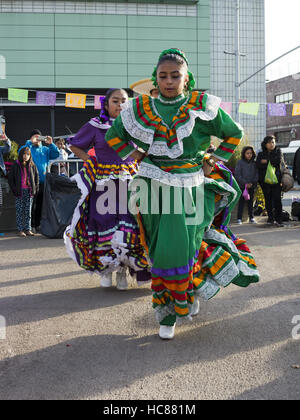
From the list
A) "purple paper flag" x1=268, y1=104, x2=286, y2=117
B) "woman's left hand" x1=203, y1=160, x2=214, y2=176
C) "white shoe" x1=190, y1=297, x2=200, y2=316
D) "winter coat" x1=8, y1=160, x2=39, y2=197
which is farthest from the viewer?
"purple paper flag" x1=268, y1=104, x2=286, y2=117

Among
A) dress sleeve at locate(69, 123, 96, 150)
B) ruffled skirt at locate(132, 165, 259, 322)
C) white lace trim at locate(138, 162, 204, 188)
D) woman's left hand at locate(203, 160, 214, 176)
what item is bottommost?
ruffled skirt at locate(132, 165, 259, 322)

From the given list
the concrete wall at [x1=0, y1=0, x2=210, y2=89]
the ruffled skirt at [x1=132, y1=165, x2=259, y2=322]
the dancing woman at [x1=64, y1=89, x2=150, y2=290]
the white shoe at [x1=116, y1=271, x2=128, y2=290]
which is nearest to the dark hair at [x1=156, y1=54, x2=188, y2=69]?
the ruffled skirt at [x1=132, y1=165, x2=259, y2=322]

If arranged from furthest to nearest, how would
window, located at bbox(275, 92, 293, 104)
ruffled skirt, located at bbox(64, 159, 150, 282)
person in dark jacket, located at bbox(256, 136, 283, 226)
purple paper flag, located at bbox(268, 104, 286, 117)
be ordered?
1. window, located at bbox(275, 92, 293, 104)
2. purple paper flag, located at bbox(268, 104, 286, 117)
3. person in dark jacket, located at bbox(256, 136, 283, 226)
4. ruffled skirt, located at bbox(64, 159, 150, 282)

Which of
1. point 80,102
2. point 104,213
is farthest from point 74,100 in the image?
point 104,213

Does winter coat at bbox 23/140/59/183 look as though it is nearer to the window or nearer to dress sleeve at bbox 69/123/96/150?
dress sleeve at bbox 69/123/96/150

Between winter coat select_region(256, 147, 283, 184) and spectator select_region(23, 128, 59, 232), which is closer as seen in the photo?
spectator select_region(23, 128, 59, 232)

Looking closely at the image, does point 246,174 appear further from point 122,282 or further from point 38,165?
point 122,282

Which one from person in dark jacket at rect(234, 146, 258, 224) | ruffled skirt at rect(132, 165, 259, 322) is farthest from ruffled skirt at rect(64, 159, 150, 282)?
person in dark jacket at rect(234, 146, 258, 224)

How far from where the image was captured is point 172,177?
3.38 metres

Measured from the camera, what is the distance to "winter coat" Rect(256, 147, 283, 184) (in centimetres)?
1015

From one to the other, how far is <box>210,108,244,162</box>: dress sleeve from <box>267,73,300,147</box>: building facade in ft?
124

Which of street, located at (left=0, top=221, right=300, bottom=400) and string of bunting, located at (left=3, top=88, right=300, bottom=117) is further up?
string of bunting, located at (left=3, top=88, right=300, bottom=117)

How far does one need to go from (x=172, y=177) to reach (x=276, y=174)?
727 cm

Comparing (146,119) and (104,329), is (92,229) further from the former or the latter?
(146,119)
